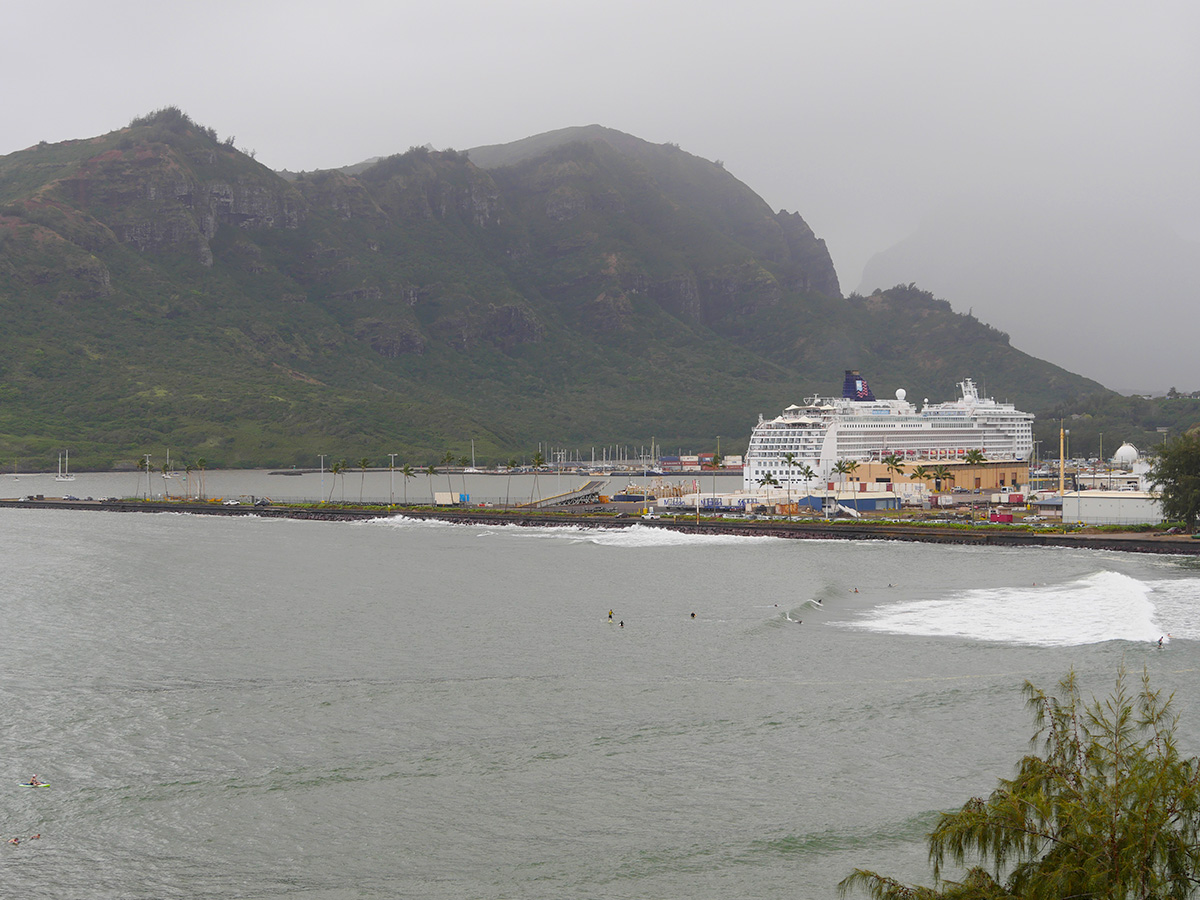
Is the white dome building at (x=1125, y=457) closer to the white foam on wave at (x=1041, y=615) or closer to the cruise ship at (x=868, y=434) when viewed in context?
the cruise ship at (x=868, y=434)

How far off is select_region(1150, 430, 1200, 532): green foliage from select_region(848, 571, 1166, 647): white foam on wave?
22.5 meters

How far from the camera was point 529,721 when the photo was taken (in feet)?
111

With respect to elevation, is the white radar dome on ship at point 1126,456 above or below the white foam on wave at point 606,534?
above

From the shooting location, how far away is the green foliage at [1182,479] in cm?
7800

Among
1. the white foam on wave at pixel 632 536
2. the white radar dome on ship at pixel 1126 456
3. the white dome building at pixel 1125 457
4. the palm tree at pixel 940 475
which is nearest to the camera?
the white foam on wave at pixel 632 536

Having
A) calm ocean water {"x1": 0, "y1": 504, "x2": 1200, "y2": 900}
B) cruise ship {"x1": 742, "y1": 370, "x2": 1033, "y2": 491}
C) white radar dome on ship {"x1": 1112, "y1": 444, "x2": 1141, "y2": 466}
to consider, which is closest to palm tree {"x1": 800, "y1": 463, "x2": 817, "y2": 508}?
cruise ship {"x1": 742, "y1": 370, "x2": 1033, "y2": 491}

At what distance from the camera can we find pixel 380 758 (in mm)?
30438

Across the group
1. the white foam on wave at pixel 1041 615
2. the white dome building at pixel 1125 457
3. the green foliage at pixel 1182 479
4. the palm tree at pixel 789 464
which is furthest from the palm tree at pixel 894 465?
the white foam on wave at pixel 1041 615

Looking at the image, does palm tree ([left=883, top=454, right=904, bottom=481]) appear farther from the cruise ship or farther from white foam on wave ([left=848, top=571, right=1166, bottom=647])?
white foam on wave ([left=848, top=571, right=1166, bottom=647])

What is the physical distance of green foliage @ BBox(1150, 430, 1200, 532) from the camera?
78000mm

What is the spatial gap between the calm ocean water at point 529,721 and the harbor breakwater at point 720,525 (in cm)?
1155

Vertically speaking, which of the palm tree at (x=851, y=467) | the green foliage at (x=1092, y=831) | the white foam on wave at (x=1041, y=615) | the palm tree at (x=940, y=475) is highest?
the palm tree at (x=851, y=467)

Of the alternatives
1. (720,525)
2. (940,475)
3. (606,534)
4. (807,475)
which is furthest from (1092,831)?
(807,475)

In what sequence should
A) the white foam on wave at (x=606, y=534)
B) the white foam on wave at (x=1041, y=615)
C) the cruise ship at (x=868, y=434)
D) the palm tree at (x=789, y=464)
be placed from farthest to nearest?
the cruise ship at (x=868, y=434)
the palm tree at (x=789, y=464)
the white foam on wave at (x=606, y=534)
the white foam on wave at (x=1041, y=615)
